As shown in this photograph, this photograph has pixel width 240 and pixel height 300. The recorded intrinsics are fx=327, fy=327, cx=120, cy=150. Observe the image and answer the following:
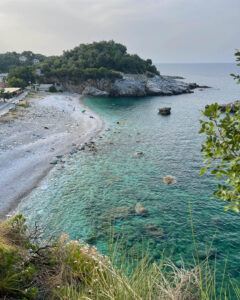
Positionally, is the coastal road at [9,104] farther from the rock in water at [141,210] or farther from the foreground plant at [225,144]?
the foreground plant at [225,144]

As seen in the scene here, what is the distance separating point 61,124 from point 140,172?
27201mm

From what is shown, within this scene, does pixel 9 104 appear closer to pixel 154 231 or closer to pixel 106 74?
pixel 106 74

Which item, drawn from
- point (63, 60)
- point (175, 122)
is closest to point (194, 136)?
point (175, 122)

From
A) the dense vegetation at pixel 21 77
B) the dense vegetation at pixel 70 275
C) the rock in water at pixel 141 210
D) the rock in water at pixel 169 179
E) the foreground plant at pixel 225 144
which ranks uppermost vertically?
the dense vegetation at pixel 21 77

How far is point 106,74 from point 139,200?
8413cm

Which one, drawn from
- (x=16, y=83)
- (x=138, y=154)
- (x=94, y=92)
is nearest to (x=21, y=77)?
(x=16, y=83)

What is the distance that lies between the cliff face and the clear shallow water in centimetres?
5651

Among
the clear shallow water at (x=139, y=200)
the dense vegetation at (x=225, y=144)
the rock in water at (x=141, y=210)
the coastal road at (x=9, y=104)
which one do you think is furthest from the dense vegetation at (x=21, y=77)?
the dense vegetation at (x=225, y=144)

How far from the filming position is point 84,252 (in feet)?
36.1

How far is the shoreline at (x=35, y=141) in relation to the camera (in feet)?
99.8

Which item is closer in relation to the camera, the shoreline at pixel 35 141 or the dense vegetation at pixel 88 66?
the shoreline at pixel 35 141

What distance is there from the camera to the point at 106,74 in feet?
348

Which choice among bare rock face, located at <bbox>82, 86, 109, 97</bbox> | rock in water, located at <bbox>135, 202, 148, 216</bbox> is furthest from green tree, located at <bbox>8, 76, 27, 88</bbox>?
rock in water, located at <bbox>135, 202, 148, 216</bbox>

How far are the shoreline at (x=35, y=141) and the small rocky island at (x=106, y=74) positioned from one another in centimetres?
3057
